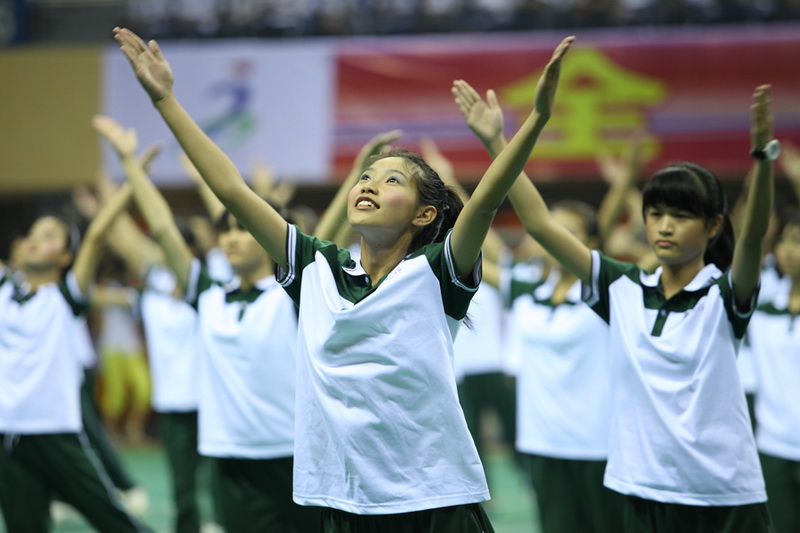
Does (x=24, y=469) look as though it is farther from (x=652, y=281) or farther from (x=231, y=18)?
(x=231, y=18)

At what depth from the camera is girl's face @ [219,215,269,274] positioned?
156 inches

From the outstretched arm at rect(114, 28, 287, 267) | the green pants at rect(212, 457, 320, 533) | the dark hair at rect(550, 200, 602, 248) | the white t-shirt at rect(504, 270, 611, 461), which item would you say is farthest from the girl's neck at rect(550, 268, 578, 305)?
the outstretched arm at rect(114, 28, 287, 267)

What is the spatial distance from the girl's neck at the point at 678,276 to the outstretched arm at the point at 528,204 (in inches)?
9.8

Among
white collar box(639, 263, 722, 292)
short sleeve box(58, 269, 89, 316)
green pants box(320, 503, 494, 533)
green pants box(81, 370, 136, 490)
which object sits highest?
white collar box(639, 263, 722, 292)

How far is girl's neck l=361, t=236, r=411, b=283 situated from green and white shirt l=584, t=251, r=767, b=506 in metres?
0.88

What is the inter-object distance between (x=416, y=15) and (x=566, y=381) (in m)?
7.57

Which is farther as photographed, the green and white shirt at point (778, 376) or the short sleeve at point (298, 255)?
the green and white shirt at point (778, 376)

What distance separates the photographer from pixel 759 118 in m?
2.63

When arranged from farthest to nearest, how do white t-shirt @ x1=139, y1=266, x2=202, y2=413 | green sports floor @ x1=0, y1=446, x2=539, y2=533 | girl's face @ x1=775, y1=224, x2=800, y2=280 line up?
green sports floor @ x1=0, y1=446, x2=539, y2=533
white t-shirt @ x1=139, y1=266, x2=202, y2=413
girl's face @ x1=775, y1=224, x2=800, y2=280

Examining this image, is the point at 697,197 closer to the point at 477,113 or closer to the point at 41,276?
the point at 477,113

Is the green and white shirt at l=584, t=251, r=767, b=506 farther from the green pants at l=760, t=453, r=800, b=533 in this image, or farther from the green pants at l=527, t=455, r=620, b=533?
the green pants at l=760, t=453, r=800, b=533

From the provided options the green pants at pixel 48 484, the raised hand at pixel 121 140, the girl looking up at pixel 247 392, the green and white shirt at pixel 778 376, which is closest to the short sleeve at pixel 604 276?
the girl looking up at pixel 247 392

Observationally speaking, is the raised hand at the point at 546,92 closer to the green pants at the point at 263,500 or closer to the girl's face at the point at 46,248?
the green pants at the point at 263,500

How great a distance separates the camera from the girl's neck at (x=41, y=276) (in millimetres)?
4680
